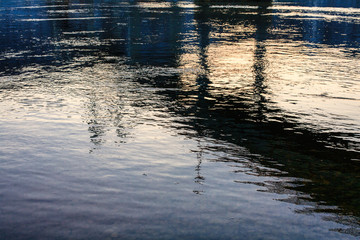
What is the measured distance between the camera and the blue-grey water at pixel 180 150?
7297mm

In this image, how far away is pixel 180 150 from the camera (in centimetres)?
1065

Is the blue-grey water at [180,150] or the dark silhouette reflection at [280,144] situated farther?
the dark silhouette reflection at [280,144]

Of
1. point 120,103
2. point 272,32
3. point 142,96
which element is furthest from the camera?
point 272,32

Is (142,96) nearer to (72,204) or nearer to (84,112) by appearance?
(84,112)

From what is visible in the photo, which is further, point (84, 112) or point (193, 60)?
point (193, 60)

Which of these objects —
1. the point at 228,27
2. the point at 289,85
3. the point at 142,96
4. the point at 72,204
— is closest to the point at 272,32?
the point at 228,27

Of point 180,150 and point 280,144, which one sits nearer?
point 180,150

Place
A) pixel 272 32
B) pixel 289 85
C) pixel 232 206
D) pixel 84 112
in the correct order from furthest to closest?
pixel 272 32
pixel 289 85
pixel 84 112
pixel 232 206

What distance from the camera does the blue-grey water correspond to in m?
7.30

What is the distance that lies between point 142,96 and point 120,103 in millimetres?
1186

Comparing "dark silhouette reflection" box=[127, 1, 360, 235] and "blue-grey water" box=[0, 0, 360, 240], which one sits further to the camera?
"dark silhouette reflection" box=[127, 1, 360, 235]

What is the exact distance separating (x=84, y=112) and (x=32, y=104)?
2267 millimetres

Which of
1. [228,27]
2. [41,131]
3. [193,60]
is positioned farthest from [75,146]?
[228,27]

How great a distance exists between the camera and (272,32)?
1626 inches
